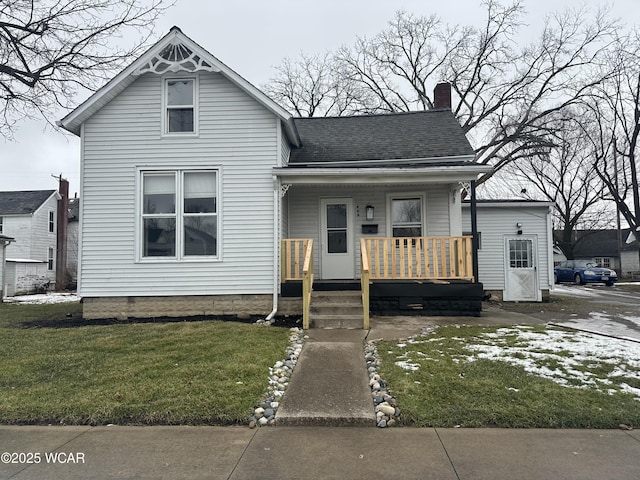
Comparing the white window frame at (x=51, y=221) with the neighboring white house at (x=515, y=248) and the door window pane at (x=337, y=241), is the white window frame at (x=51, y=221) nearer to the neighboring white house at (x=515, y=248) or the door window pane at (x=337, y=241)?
the door window pane at (x=337, y=241)

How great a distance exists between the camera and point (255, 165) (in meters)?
8.59

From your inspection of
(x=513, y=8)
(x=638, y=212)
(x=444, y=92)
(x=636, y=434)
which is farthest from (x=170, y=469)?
Result: (x=638, y=212)

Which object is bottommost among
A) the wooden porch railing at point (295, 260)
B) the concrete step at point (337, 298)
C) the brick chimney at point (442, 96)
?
the concrete step at point (337, 298)

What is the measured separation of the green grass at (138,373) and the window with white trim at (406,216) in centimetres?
426

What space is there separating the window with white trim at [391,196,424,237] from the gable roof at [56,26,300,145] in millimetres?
3339

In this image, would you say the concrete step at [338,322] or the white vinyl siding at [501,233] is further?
the white vinyl siding at [501,233]

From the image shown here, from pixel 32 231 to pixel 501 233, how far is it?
25023mm

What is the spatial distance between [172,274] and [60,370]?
3680 mm

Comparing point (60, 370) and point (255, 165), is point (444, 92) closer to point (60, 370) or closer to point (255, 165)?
point (255, 165)

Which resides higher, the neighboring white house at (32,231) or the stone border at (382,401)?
the neighboring white house at (32,231)

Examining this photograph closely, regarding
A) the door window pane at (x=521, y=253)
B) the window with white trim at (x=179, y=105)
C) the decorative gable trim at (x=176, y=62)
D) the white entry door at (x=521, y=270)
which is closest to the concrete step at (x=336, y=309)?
the window with white trim at (x=179, y=105)

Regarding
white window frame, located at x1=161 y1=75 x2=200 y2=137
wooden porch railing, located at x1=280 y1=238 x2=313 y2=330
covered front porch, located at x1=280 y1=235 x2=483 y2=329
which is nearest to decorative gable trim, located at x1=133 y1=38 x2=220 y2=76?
white window frame, located at x1=161 y1=75 x2=200 y2=137

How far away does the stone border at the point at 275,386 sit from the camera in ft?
12.0

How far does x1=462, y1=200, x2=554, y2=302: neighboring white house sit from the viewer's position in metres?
13.3
